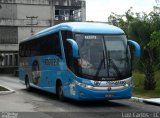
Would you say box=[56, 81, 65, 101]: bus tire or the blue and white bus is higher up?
the blue and white bus

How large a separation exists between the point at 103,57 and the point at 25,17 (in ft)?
173

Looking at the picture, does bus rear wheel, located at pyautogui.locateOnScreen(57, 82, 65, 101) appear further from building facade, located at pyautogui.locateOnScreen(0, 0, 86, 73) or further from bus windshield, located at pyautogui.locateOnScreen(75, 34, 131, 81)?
building facade, located at pyautogui.locateOnScreen(0, 0, 86, 73)

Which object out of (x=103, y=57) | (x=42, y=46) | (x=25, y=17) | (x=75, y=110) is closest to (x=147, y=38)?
(x=42, y=46)

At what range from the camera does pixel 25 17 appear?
224 feet

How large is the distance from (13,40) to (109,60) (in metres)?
50.3

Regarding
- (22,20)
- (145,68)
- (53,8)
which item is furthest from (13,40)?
(145,68)

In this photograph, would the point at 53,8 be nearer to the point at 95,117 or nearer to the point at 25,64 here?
the point at 25,64

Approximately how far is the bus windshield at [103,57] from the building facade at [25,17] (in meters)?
45.5

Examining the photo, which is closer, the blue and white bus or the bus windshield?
the blue and white bus

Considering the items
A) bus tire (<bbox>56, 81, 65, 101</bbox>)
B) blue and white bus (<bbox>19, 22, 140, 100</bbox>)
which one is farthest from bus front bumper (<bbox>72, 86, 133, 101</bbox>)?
bus tire (<bbox>56, 81, 65, 101</bbox>)

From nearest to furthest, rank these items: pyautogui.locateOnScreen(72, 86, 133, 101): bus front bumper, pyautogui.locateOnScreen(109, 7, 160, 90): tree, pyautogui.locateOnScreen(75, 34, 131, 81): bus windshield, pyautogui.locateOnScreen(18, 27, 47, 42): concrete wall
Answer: pyautogui.locateOnScreen(72, 86, 133, 101): bus front bumper < pyautogui.locateOnScreen(75, 34, 131, 81): bus windshield < pyautogui.locateOnScreen(109, 7, 160, 90): tree < pyautogui.locateOnScreen(18, 27, 47, 42): concrete wall

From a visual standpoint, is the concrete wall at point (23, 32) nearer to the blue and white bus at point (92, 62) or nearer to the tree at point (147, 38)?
the tree at point (147, 38)

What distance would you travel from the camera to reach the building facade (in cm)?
6519

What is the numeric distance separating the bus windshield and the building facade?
4548 cm
